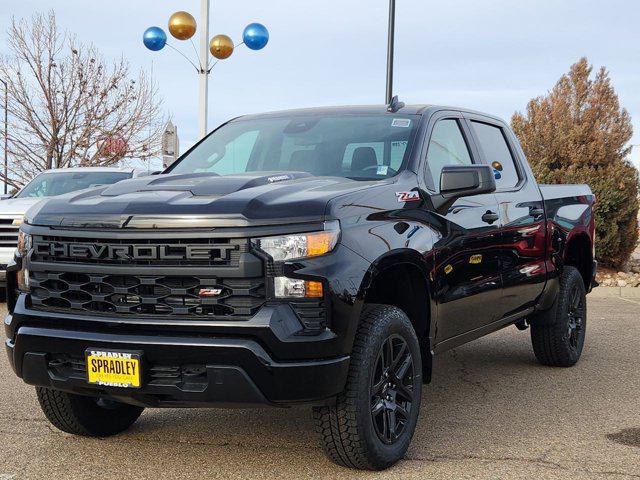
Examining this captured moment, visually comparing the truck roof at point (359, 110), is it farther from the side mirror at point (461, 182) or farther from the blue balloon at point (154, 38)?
the blue balloon at point (154, 38)

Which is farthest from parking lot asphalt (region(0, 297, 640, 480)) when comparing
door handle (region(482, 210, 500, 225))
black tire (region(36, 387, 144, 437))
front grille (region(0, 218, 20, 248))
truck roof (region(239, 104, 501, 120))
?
front grille (region(0, 218, 20, 248))

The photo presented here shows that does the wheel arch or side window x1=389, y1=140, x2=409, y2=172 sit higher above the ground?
side window x1=389, y1=140, x2=409, y2=172

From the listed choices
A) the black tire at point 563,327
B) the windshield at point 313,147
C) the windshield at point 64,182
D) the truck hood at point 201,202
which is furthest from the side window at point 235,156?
the windshield at point 64,182

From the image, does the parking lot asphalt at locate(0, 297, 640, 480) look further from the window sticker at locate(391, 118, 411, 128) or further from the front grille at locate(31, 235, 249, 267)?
the window sticker at locate(391, 118, 411, 128)

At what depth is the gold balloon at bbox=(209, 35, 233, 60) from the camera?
15.1m

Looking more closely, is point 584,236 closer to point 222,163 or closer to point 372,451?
point 222,163

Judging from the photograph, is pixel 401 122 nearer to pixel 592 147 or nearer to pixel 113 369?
pixel 113 369

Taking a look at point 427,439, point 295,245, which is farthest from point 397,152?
point 427,439

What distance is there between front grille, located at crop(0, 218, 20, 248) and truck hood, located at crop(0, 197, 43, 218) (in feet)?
0.32

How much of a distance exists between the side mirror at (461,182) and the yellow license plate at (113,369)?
1.87 metres

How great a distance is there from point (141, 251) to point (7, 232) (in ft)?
22.8

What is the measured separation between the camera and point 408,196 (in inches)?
174

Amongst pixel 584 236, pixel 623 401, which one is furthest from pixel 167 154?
pixel 623 401

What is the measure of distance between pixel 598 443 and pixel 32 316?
3002 mm
